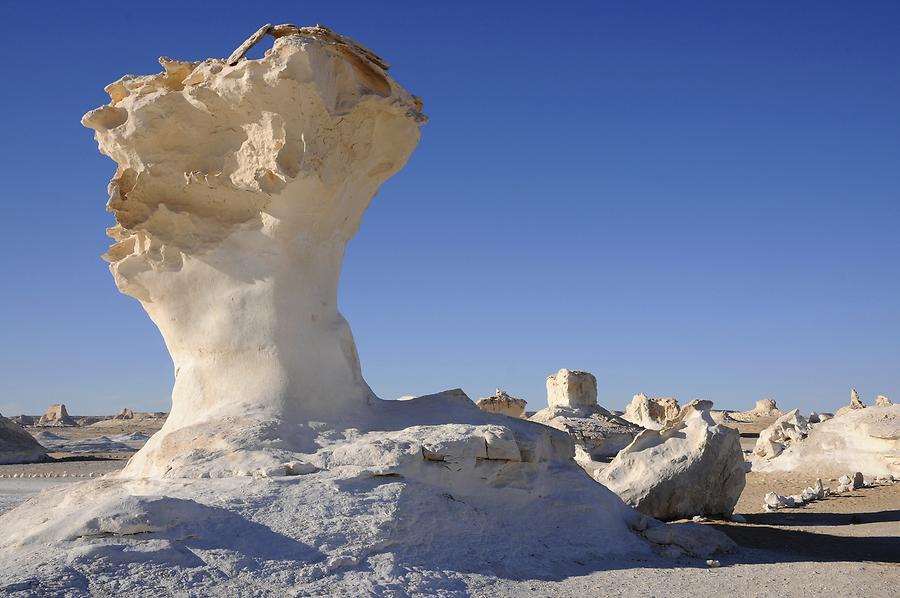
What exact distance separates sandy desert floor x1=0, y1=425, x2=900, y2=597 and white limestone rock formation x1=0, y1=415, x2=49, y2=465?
7839 millimetres

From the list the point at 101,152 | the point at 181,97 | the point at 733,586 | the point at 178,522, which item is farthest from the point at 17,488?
the point at 733,586

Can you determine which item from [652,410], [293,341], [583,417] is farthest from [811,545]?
[652,410]

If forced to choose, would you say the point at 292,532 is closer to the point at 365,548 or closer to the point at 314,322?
the point at 365,548

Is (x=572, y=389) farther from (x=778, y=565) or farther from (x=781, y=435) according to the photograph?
(x=778, y=565)

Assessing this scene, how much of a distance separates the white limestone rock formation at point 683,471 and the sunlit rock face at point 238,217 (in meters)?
4.29

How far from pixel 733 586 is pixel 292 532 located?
3311 mm

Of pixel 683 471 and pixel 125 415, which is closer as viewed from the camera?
pixel 683 471

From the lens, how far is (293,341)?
730 centimetres

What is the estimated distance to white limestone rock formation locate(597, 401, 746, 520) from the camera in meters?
10.1

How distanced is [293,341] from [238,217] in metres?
1.26

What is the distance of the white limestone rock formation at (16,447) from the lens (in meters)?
19.8

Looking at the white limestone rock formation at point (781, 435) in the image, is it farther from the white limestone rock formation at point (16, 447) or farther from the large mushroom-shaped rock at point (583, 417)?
the white limestone rock formation at point (16, 447)

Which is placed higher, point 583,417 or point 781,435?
point 583,417

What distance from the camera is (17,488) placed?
13.6 metres
